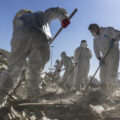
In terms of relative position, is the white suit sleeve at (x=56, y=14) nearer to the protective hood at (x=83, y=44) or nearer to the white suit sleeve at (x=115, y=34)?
the white suit sleeve at (x=115, y=34)

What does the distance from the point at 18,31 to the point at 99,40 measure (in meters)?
3.07

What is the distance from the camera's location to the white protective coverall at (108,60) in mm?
4957

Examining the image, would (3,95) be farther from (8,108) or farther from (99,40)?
(99,40)

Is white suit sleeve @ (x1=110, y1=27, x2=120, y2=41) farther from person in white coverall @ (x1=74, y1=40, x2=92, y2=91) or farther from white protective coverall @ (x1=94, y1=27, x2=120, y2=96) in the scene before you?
person in white coverall @ (x1=74, y1=40, x2=92, y2=91)

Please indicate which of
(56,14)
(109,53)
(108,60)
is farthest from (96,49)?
(56,14)

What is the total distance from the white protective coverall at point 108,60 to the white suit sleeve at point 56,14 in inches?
93.1

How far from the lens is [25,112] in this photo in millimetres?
2852

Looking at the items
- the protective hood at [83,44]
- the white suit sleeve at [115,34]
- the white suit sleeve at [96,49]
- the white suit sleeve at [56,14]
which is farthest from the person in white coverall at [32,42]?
the protective hood at [83,44]

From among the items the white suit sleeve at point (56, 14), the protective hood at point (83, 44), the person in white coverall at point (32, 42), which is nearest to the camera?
the person in white coverall at point (32, 42)

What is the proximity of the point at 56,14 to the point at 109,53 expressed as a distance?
241 cm

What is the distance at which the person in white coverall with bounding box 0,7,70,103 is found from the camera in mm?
3279

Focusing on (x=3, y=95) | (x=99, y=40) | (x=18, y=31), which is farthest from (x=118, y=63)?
(x=3, y=95)

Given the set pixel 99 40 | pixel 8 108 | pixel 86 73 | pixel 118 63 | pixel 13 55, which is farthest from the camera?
pixel 86 73

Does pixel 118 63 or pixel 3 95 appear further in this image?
pixel 118 63
